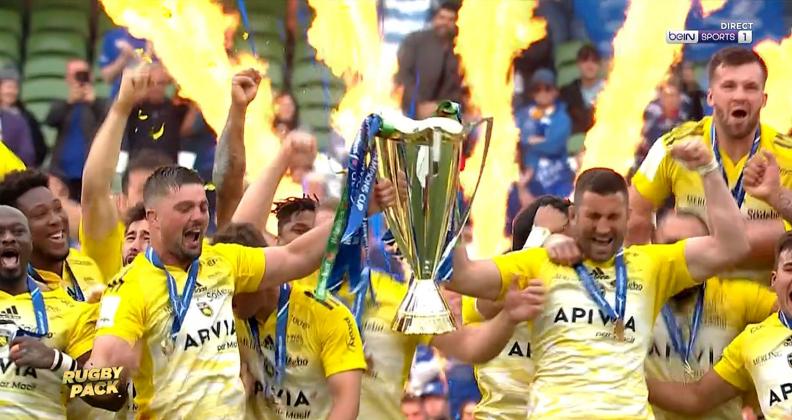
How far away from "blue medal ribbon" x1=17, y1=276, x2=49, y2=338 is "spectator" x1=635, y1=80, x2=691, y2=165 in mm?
4623

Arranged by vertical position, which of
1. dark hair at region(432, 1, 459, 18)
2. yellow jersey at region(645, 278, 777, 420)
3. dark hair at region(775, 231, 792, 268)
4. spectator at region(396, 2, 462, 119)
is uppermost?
dark hair at region(432, 1, 459, 18)

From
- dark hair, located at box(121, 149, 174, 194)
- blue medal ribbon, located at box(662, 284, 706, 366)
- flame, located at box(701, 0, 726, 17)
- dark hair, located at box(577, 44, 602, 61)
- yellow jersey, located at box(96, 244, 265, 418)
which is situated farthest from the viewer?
dark hair, located at box(577, 44, 602, 61)

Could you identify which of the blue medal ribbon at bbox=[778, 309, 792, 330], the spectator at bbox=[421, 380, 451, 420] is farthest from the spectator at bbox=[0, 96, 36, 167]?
the blue medal ribbon at bbox=[778, 309, 792, 330]

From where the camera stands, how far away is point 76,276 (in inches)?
207

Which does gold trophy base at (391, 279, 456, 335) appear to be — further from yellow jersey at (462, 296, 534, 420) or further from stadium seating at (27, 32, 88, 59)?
stadium seating at (27, 32, 88, 59)

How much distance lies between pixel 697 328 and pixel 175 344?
196 cm

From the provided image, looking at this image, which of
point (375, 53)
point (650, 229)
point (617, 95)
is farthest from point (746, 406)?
point (375, 53)

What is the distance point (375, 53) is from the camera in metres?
8.75

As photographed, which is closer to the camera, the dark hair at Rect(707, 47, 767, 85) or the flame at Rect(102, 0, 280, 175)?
the dark hair at Rect(707, 47, 767, 85)

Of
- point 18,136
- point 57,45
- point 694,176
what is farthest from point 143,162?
point 694,176

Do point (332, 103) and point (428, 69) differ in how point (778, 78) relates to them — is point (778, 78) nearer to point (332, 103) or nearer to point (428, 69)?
point (428, 69)

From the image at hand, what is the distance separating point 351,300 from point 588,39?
149 inches

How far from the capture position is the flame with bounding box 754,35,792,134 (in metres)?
8.38

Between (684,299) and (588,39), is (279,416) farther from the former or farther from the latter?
(588,39)
